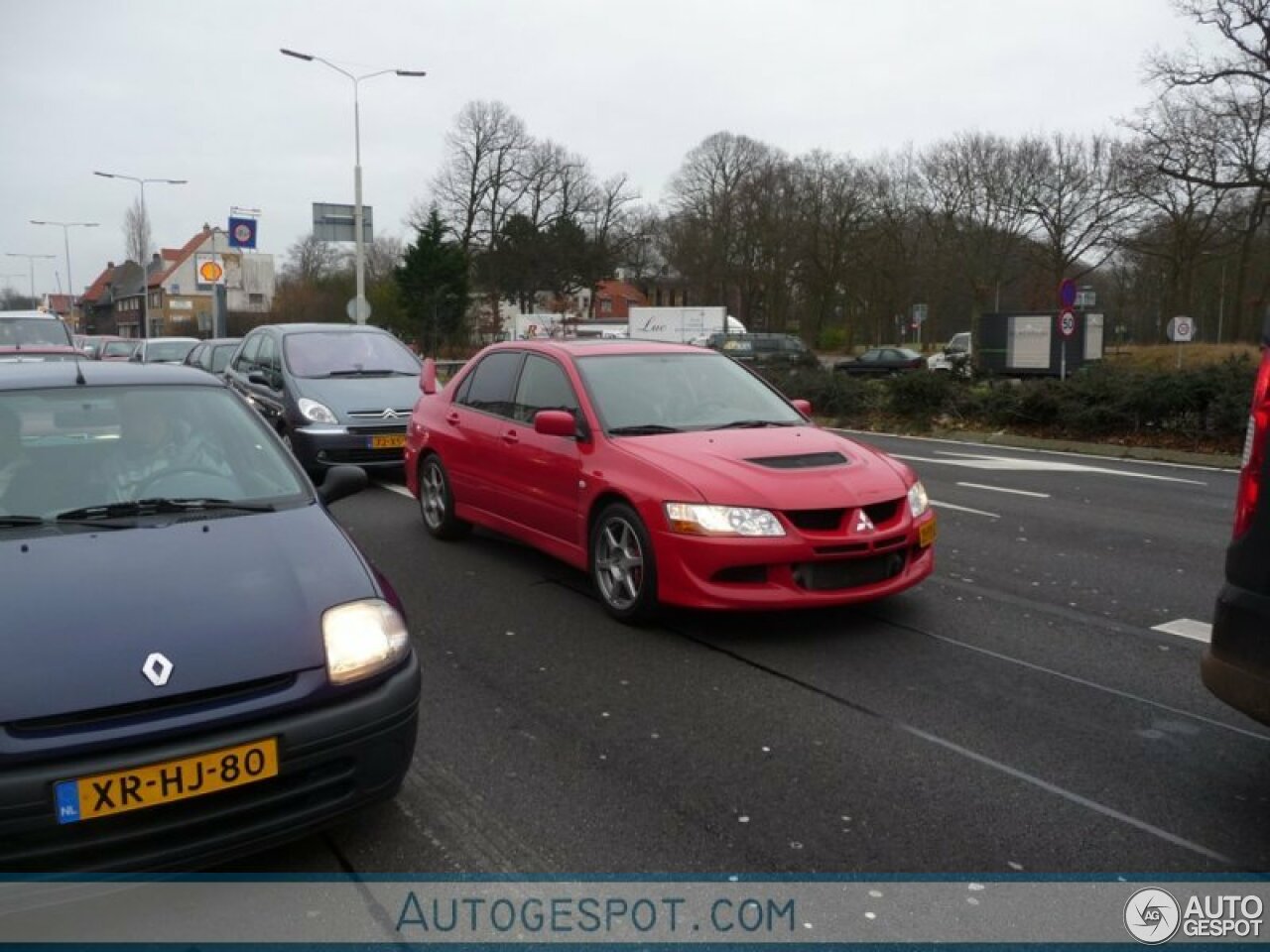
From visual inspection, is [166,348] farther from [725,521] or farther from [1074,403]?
[725,521]

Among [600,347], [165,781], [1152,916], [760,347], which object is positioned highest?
[600,347]

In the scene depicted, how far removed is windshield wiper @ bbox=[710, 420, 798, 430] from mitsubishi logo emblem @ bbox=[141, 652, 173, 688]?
3.95 meters

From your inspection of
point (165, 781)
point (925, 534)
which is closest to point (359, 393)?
point (925, 534)

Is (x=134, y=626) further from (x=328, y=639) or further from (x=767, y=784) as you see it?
(x=767, y=784)

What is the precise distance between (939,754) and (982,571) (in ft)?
11.1

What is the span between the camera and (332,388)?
1130cm

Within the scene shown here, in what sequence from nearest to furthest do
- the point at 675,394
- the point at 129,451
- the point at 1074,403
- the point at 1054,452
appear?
the point at 129,451 → the point at 675,394 → the point at 1054,452 → the point at 1074,403

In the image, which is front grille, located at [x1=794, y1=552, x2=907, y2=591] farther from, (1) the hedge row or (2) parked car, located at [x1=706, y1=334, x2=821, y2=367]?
(2) parked car, located at [x1=706, y1=334, x2=821, y2=367]

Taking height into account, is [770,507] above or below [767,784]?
above

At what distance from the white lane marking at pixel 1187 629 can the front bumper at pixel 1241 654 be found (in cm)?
239

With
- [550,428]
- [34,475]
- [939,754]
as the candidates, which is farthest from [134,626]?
[550,428]

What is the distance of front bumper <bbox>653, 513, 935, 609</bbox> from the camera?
526 cm

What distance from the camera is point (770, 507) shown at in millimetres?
5293

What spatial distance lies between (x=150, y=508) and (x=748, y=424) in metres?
3.64
